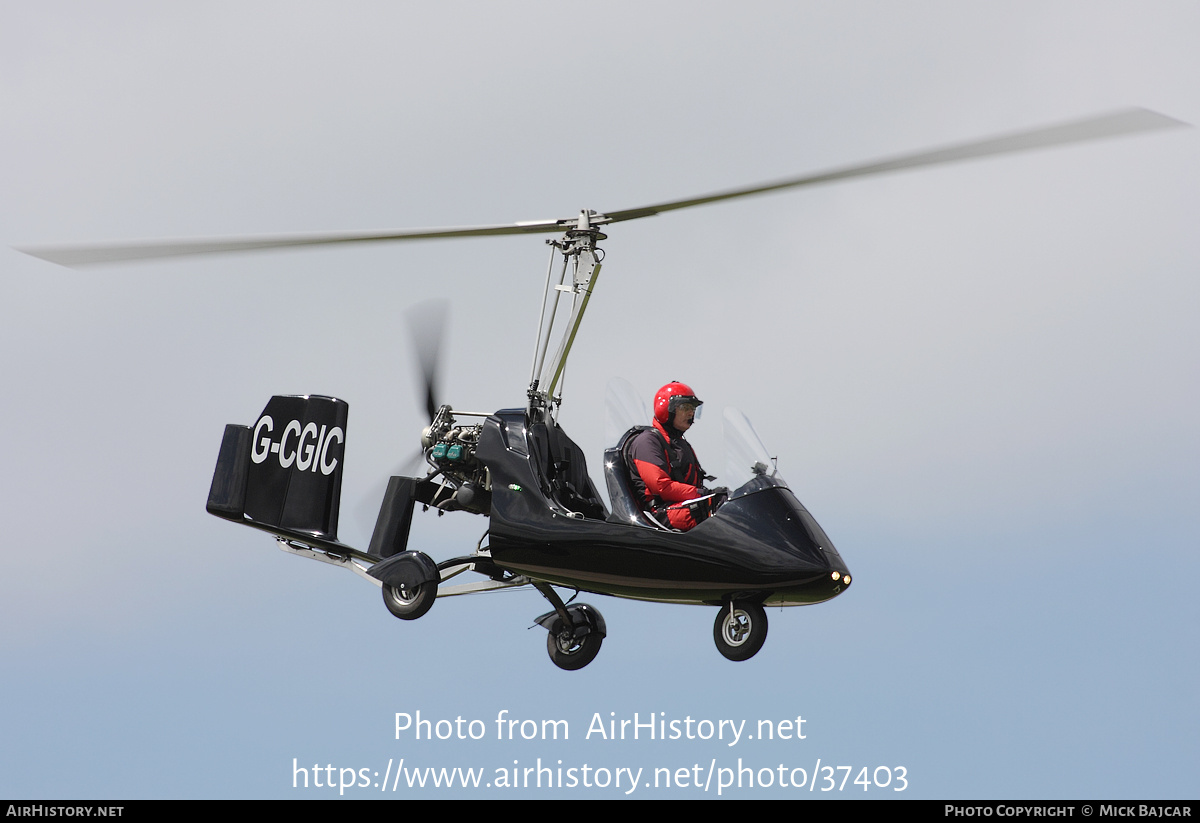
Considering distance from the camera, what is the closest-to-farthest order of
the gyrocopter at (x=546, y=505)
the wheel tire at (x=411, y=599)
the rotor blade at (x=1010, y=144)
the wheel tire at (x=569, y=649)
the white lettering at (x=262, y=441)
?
1. the rotor blade at (x=1010, y=144)
2. the gyrocopter at (x=546, y=505)
3. the wheel tire at (x=411, y=599)
4. the wheel tire at (x=569, y=649)
5. the white lettering at (x=262, y=441)

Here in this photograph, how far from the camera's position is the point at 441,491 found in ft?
50.8

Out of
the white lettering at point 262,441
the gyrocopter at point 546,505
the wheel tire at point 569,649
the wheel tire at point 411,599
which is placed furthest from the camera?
the white lettering at point 262,441

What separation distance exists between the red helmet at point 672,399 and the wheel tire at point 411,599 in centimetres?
317

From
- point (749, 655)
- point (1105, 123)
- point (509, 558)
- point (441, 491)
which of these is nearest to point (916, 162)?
point (1105, 123)

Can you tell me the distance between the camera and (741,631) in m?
13.2

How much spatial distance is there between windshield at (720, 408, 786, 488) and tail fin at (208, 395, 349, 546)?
16.2 feet

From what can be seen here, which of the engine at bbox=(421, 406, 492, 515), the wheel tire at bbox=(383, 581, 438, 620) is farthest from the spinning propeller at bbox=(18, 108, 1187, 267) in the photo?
the wheel tire at bbox=(383, 581, 438, 620)

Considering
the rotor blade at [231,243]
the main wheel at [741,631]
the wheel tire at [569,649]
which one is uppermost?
the rotor blade at [231,243]

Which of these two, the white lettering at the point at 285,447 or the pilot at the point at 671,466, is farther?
the white lettering at the point at 285,447

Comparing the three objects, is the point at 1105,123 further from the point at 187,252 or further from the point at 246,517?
the point at 246,517

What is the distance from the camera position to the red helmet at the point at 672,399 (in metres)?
14.3

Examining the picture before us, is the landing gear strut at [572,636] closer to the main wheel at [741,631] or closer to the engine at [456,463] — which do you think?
the engine at [456,463]

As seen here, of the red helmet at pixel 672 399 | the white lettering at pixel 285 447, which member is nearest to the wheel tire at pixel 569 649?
the red helmet at pixel 672 399

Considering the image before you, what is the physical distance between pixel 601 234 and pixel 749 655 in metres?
4.61
